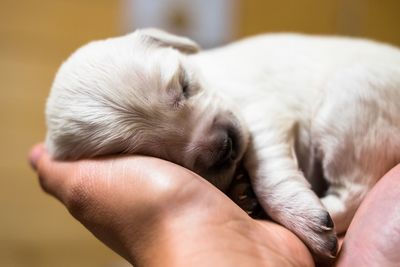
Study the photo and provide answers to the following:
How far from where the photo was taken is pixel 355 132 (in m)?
1.99

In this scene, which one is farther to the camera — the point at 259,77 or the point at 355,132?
the point at 259,77

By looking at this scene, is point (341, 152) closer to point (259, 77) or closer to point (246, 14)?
point (259, 77)

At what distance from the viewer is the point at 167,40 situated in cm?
208

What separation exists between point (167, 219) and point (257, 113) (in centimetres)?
68

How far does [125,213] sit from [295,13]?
360 cm

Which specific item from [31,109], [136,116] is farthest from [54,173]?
[31,109]

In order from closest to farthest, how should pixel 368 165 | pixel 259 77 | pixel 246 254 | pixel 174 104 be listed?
pixel 246 254, pixel 174 104, pixel 368 165, pixel 259 77

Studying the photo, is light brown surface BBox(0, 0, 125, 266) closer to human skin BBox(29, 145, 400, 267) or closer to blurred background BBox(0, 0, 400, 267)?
blurred background BBox(0, 0, 400, 267)

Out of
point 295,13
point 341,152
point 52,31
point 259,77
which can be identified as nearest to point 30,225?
A: point 52,31

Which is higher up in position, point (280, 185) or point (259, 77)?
point (259, 77)

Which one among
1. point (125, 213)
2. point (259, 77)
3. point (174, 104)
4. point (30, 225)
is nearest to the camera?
point (125, 213)

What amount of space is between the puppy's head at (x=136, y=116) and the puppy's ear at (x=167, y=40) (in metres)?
0.18

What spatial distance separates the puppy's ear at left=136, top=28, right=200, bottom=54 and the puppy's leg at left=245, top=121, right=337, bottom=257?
0.46 metres

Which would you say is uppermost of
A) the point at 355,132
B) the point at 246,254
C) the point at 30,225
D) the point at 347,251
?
the point at 355,132
